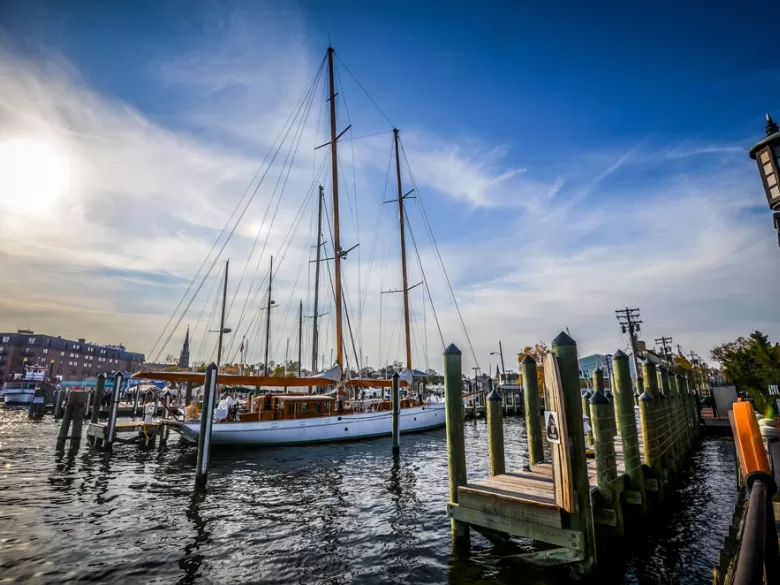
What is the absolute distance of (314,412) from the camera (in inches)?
906

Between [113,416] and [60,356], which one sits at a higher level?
[60,356]

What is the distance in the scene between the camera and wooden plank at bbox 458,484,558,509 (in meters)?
5.80

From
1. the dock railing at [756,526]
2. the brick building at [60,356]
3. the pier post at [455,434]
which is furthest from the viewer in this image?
the brick building at [60,356]

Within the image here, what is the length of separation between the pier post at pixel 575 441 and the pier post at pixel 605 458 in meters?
1.17

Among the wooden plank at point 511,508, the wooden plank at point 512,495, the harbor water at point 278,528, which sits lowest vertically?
the harbor water at point 278,528

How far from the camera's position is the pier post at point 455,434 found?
22.9 feet

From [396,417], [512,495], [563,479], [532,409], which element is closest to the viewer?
[563,479]

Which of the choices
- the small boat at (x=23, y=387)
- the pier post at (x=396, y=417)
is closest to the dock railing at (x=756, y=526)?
the pier post at (x=396, y=417)

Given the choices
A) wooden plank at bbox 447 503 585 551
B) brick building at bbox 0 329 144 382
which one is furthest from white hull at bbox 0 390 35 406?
wooden plank at bbox 447 503 585 551

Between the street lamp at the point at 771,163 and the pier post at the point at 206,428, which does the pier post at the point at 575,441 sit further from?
the pier post at the point at 206,428

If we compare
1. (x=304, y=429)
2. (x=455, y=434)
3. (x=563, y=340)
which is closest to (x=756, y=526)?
(x=563, y=340)

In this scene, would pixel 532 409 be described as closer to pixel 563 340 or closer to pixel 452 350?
pixel 452 350

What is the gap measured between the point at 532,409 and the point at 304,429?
50.2ft

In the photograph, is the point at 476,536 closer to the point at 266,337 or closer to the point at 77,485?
the point at 77,485
